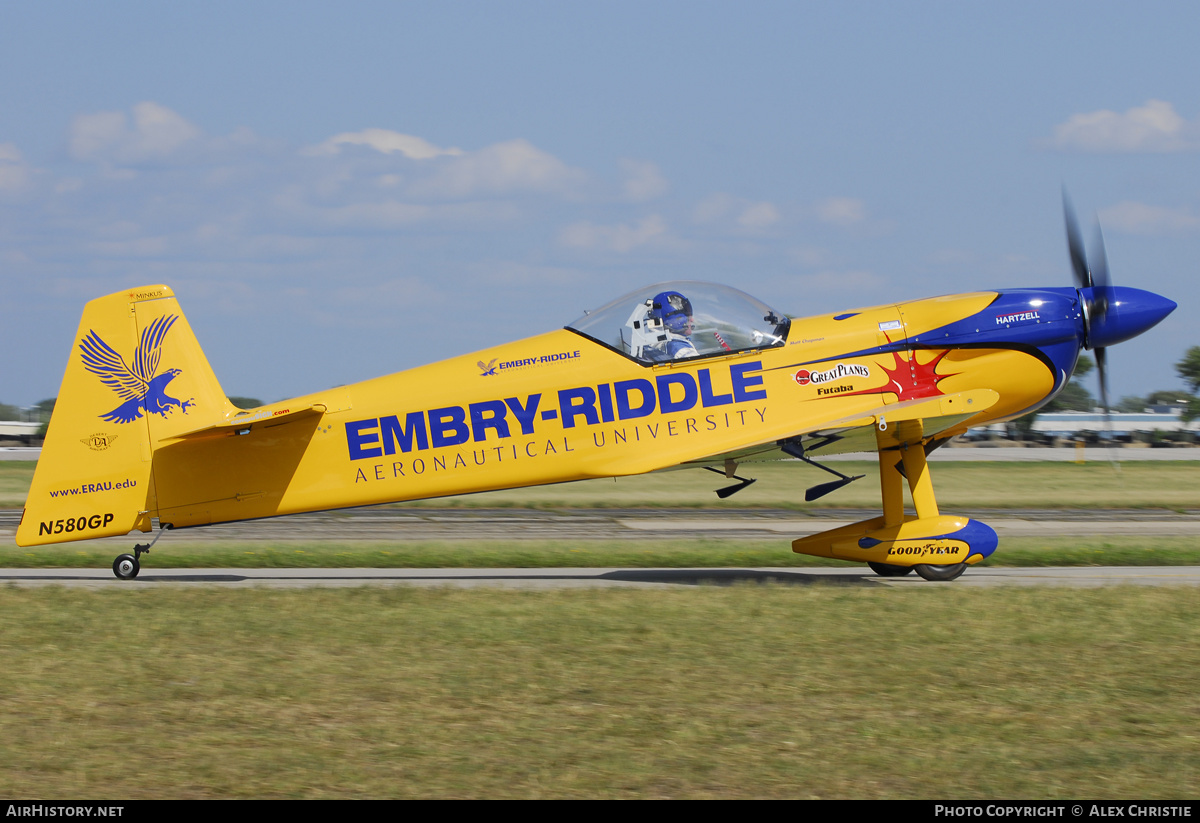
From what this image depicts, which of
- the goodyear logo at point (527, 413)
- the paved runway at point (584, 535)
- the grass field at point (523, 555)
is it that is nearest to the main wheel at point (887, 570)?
the paved runway at point (584, 535)

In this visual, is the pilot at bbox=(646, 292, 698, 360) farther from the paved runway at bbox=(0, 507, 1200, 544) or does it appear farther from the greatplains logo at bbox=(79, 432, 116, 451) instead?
the paved runway at bbox=(0, 507, 1200, 544)

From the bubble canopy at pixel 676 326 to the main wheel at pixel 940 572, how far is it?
2.98 m

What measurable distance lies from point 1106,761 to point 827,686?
187cm

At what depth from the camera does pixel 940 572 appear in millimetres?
11695

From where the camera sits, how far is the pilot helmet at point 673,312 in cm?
1122

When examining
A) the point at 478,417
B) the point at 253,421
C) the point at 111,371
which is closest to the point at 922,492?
the point at 478,417

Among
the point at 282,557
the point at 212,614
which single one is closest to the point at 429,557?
the point at 282,557

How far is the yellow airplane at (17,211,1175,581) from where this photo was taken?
11172mm

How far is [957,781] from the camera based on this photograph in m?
5.11

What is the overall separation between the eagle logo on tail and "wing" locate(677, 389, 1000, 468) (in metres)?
5.52

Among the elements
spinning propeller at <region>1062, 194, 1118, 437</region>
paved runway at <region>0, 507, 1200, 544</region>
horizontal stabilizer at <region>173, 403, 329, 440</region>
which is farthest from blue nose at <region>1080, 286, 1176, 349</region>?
horizontal stabilizer at <region>173, 403, 329, 440</region>

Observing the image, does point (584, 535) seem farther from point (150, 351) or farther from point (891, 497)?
point (150, 351)
